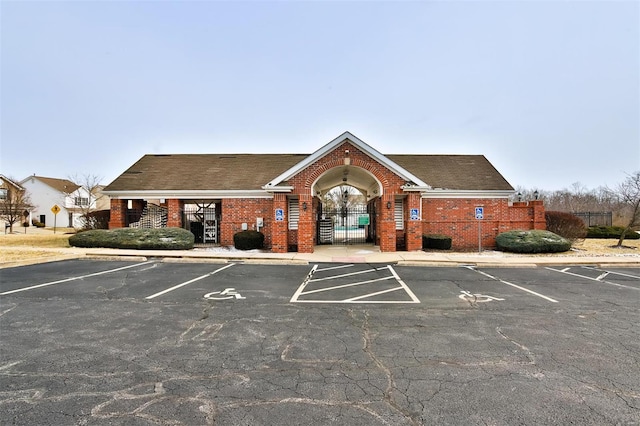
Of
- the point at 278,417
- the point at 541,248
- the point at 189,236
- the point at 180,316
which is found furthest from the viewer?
the point at 189,236

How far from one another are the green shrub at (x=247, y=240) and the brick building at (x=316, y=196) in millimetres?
1010

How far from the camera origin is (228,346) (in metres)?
4.57

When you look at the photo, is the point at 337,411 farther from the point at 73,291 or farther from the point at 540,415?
the point at 73,291

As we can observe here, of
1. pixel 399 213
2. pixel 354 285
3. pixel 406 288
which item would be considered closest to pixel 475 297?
pixel 406 288

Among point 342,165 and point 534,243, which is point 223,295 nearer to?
point 342,165

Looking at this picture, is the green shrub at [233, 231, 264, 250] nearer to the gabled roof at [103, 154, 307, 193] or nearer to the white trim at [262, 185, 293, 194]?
the white trim at [262, 185, 293, 194]

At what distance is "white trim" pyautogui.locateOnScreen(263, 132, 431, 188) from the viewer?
1573 cm

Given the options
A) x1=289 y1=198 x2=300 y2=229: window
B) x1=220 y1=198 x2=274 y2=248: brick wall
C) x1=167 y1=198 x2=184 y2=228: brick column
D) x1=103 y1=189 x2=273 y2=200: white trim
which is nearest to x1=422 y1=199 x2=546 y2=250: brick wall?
x1=289 y1=198 x2=300 y2=229: window

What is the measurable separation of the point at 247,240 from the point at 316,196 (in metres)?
5.22

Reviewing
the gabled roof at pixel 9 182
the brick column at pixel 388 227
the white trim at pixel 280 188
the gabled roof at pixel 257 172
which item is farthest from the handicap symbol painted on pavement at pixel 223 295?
the gabled roof at pixel 9 182

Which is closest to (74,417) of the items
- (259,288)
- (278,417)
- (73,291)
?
(278,417)

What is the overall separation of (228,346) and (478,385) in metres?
3.16

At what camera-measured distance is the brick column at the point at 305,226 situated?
51.9 feet

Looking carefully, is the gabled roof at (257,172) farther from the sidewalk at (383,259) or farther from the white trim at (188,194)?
the sidewalk at (383,259)
